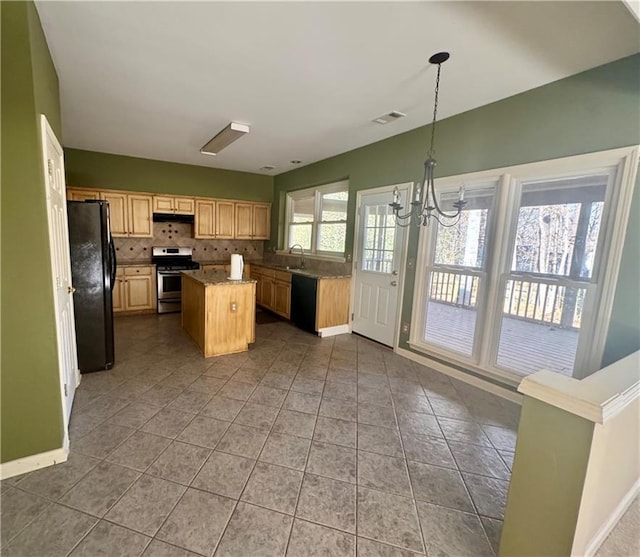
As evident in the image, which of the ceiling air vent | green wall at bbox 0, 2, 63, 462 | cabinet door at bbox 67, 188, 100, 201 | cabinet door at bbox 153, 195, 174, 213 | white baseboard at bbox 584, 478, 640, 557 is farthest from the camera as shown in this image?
cabinet door at bbox 153, 195, 174, 213

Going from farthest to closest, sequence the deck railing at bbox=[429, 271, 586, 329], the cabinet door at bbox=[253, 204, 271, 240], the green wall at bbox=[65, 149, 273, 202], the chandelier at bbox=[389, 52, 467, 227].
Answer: the cabinet door at bbox=[253, 204, 271, 240] < the green wall at bbox=[65, 149, 273, 202] < the deck railing at bbox=[429, 271, 586, 329] < the chandelier at bbox=[389, 52, 467, 227]

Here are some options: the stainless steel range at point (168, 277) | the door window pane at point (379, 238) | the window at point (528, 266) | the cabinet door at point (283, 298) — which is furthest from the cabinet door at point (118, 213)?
the window at point (528, 266)

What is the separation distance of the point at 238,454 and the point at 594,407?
6.28ft

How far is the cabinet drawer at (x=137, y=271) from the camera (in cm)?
515

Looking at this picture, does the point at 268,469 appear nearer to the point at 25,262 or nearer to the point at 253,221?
the point at 25,262

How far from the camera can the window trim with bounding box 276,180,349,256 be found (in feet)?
16.5

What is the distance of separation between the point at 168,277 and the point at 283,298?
6.70 ft

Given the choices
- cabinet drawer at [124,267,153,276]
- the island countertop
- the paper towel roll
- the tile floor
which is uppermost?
the paper towel roll

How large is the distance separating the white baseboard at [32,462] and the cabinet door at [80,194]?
442 cm

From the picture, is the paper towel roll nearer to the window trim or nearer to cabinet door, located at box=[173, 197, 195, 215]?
the window trim

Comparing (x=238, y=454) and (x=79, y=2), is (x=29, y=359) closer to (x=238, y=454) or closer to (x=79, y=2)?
(x=238, y=454)

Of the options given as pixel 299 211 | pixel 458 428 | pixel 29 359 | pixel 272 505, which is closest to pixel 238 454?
pixel 272 505

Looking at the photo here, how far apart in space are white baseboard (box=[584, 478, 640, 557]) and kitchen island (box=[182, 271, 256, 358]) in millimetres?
3288

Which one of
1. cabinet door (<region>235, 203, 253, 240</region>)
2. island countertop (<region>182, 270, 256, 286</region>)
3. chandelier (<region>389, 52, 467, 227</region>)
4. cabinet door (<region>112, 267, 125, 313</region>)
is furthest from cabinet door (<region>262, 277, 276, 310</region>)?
chandelier (<region>389, 52, 467, 227</region>)
